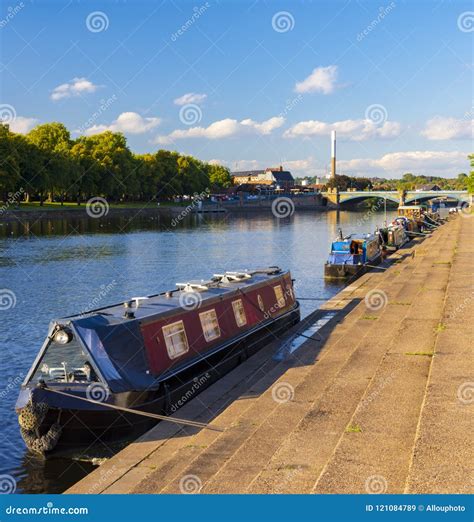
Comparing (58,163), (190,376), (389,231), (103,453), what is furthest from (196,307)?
(58,163)

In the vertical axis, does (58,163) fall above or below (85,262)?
above

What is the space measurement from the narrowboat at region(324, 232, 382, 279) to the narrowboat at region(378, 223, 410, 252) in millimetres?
11423

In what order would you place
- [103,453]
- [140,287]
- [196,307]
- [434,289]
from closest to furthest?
[103,453] → [196,307] → [434,289] → [140,287]

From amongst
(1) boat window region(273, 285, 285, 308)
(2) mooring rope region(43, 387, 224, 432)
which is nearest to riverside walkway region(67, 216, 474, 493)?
(2) mooring rope region(43, 387, 224, 432)

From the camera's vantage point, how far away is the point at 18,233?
258 feet

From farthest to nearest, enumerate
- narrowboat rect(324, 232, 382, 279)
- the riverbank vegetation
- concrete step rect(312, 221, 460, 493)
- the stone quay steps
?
the riverbank vegetation, narrowboat rect(324, 232, 382, 279), the stone quay steps, concrete step rect(312, 221, 460, 493)

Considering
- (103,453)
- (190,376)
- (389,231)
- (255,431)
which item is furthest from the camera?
(389,231)

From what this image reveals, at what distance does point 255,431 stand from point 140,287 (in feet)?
91.9

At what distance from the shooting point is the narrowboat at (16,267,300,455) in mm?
14344

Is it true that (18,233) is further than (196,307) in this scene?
Yes

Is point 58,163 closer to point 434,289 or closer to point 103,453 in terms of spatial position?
point 434,289

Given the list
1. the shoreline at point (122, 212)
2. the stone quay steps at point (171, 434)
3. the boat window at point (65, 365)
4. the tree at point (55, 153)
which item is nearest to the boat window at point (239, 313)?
the stone quay steps at point (171, 434)

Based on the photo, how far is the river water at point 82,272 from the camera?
49.3ft

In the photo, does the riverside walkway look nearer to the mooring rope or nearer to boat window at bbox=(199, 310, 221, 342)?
the mooring rope
